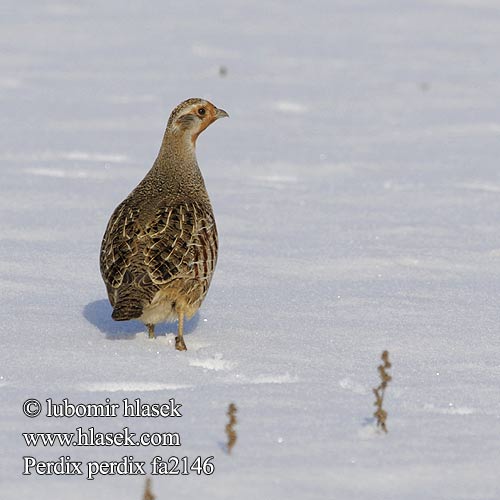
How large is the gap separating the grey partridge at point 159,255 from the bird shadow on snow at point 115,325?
0.51ft

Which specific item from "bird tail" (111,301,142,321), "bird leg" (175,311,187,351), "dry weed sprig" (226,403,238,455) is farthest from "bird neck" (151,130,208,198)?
"dry weed sprig" (226,403,238,455)

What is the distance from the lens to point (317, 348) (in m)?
5.44

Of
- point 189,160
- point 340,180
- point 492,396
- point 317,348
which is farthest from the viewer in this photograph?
point 340,180

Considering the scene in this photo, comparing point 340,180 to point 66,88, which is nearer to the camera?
point 340,180

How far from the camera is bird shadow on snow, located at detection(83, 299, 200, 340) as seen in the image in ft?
18.5

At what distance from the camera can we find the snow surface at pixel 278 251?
3.98 m

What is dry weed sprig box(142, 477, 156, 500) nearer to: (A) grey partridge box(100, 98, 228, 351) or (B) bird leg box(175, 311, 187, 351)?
(A) grey partridge box(100, 98, 228, 351)

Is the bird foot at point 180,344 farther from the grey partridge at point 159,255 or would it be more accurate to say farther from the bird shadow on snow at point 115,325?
the bird shadow on snow at point 115,325

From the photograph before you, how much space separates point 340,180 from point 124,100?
13.5ft

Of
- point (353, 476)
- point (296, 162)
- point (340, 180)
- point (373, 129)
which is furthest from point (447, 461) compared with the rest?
point (373, 129)

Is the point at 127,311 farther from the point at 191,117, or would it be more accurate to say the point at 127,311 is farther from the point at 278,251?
the point at 278,251

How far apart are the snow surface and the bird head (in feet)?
3.02

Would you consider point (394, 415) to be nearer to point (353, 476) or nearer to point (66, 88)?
point (353, 476)

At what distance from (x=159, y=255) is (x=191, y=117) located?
1271 mm
